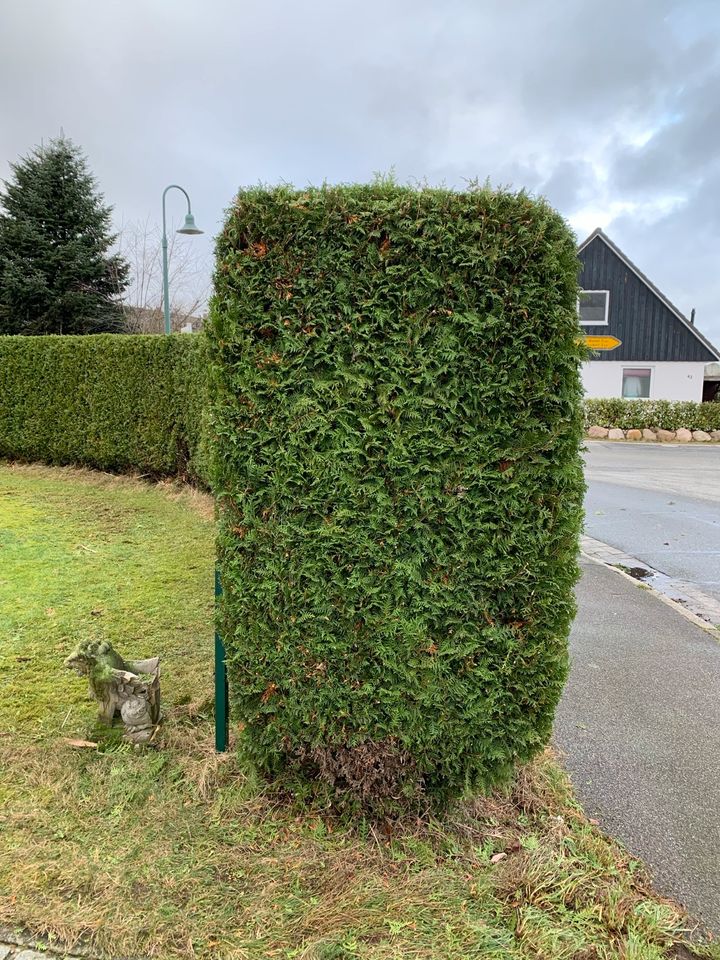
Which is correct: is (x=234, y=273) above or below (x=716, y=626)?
above

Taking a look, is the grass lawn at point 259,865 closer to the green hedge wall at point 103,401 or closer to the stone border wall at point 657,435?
the green hedge wall at point 103,401

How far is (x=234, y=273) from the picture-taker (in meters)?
1.84

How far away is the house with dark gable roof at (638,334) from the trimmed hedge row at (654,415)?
2969 millimetres

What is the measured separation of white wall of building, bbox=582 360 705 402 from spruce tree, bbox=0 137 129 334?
19.2 meters

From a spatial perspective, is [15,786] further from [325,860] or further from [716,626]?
[716,626]

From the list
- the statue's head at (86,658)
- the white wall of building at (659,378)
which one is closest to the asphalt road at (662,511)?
the statue's head at (86,658)

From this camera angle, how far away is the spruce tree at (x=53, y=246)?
18234 millimetres

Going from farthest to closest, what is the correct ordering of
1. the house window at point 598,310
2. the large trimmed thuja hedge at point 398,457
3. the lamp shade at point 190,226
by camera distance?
1. the house window at point 598,310
2. the lamp shade at point 190,226
3. the large trimmed thuja hedge at point 398,457

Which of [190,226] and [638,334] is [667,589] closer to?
[190,226]

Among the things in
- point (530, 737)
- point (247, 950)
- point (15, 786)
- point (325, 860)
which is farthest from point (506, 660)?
point (15, 786)

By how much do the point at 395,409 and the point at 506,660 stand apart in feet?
2.99

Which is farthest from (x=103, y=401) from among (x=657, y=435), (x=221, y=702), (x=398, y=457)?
(x=657, y=435)

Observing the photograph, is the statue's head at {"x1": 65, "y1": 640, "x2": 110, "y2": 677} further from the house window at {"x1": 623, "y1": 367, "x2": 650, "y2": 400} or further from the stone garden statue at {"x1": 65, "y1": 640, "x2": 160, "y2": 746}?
the house window at {"x1": 623, "y1": 367, "x2": 650, "y2": 400}

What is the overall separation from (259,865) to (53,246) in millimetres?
21327
